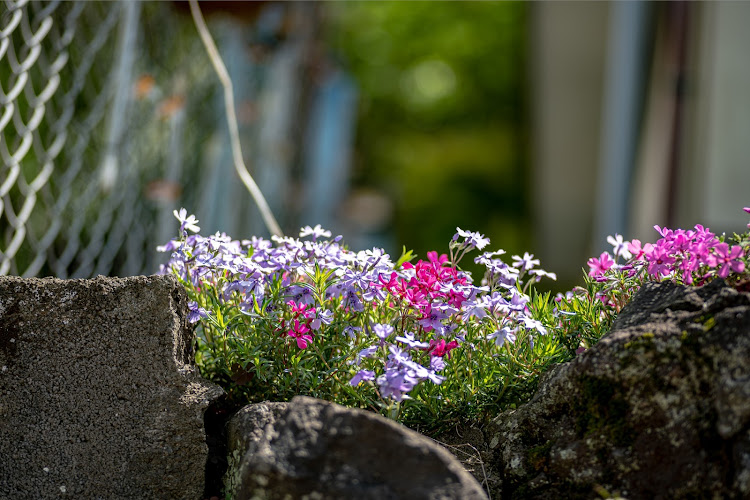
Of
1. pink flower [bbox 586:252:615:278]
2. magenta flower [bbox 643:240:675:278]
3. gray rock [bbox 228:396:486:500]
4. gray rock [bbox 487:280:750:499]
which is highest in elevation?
pink flower [bbox 586:252:615:278]

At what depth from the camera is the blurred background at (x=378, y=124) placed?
12.5 ft

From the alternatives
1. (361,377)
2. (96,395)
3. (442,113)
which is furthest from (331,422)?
(442,113)

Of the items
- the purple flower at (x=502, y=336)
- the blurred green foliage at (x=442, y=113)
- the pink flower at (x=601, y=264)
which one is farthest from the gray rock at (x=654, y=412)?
the blurred green foliage at (x=442, y=113)

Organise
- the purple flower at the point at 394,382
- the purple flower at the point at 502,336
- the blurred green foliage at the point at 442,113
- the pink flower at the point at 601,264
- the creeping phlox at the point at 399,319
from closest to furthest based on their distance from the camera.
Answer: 1. the purple flower at the point at 394,382
2. the purple flower at the point at 502,336
3. the creeping phlox at the point at 399,319
4. the pink flower at the point at 601,264
5. the blurred green foliage at the point at 442,113

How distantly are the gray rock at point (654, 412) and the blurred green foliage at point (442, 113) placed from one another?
29.6ft

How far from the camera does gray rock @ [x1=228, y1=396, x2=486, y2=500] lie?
1.17m

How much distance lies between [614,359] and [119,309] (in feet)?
3.06

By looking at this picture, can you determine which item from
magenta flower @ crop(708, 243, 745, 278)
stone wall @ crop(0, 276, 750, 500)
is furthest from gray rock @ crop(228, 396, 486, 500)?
magenta flower @ crop(708, 243, 745, 278)

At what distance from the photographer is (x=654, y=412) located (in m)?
1.30

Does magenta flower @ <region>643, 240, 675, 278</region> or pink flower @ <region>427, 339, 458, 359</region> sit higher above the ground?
magenta flower @ <region>643, 240, 675, 278</region>

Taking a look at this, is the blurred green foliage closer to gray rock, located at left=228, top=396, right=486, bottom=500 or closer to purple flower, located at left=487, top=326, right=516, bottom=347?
purple flower, located at left=487, top=326, right=516, bottom=347

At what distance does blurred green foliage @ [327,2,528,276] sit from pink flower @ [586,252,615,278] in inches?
341

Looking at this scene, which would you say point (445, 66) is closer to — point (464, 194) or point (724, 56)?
point (464, 194)

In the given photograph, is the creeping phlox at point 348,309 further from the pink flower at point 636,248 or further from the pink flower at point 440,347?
the pink flower at point 636,248
